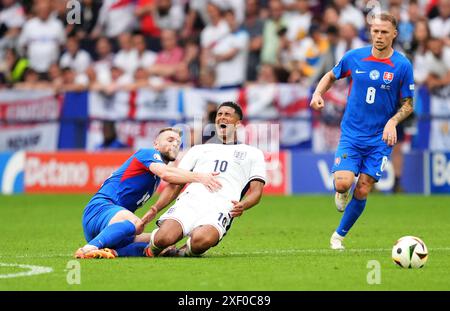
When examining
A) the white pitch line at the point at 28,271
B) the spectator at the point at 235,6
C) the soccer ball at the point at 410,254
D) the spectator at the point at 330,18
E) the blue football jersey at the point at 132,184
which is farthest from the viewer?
the spectator at the point at 235,6

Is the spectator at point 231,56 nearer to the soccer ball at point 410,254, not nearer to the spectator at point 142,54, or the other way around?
the spectator at point 142,54

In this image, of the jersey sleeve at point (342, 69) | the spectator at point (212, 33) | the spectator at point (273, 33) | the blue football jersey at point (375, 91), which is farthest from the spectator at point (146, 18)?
the blue football jersey at point (375, 91)

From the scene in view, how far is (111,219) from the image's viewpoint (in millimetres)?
11117

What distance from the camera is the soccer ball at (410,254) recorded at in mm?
10258

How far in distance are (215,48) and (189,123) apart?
2.30 m

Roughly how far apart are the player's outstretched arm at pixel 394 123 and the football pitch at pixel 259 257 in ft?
3.99

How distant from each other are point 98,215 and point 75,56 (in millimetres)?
13035

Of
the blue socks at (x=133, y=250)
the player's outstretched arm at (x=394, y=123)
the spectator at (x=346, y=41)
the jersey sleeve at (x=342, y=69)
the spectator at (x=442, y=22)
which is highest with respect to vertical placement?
the spectator at (x=442, y=22)

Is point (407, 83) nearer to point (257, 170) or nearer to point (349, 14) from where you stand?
point (257, 170)

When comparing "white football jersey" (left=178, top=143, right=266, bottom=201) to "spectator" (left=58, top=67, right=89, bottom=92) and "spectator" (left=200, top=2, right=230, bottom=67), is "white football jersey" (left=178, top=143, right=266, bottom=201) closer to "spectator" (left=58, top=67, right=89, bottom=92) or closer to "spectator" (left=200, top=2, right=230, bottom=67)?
"spectator" (left=58, top=67, right=89, bottom=92)

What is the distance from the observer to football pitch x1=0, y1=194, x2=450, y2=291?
30.2 feet

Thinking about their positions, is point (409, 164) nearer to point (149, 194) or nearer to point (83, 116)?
point (83, 116)

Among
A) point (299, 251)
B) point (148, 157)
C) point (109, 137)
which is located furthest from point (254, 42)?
point (148, 157)

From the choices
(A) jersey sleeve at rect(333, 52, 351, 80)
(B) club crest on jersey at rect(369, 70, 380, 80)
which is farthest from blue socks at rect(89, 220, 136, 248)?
(B) club crest on jersey at rect(369, 70, 380, 80)
